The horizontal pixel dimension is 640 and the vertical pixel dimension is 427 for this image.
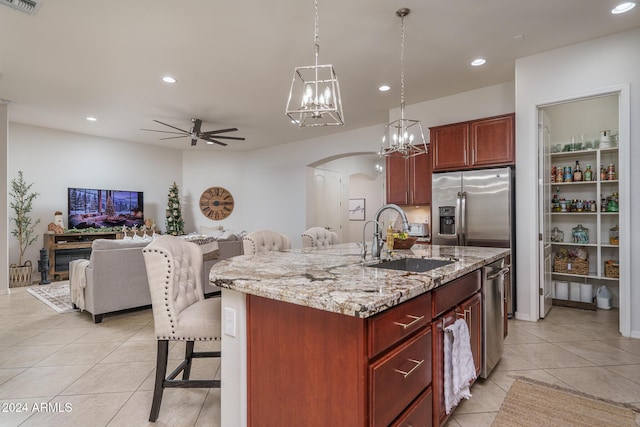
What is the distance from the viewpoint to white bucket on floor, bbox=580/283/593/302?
4.24 m

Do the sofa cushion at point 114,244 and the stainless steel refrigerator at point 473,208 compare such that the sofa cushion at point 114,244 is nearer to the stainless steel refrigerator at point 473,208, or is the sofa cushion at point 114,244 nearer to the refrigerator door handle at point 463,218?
the stainless steel refrigerator at point 473,208

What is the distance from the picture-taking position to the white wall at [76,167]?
19.9 feet

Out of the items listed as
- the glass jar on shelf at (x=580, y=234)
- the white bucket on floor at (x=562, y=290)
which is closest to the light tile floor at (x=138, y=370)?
the white bucket on floor at (x=562, y=290)

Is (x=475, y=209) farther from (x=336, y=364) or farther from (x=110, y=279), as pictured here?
(x=110, y=279)

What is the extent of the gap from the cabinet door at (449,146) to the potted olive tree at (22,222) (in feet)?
23.0

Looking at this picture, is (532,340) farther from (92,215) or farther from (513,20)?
(92,215)

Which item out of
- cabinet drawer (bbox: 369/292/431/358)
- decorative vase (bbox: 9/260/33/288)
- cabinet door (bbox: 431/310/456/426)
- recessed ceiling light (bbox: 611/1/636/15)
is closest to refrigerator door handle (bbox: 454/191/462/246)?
recessed ceiling light (bbox: 611/1/636/15)

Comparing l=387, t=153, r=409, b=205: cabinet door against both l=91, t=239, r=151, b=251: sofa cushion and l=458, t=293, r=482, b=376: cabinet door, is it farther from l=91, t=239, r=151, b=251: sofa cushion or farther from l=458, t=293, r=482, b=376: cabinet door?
l=91, t=239, r=151, b=251: sofa cushion

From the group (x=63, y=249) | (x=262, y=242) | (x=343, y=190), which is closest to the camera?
(x=262, y=242)

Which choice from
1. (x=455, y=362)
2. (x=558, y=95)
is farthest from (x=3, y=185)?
(x=558, y=95)

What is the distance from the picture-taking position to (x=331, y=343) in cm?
119

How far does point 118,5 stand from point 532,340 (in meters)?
4.72

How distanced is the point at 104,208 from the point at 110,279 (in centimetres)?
390

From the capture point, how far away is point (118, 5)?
2.64 metres
